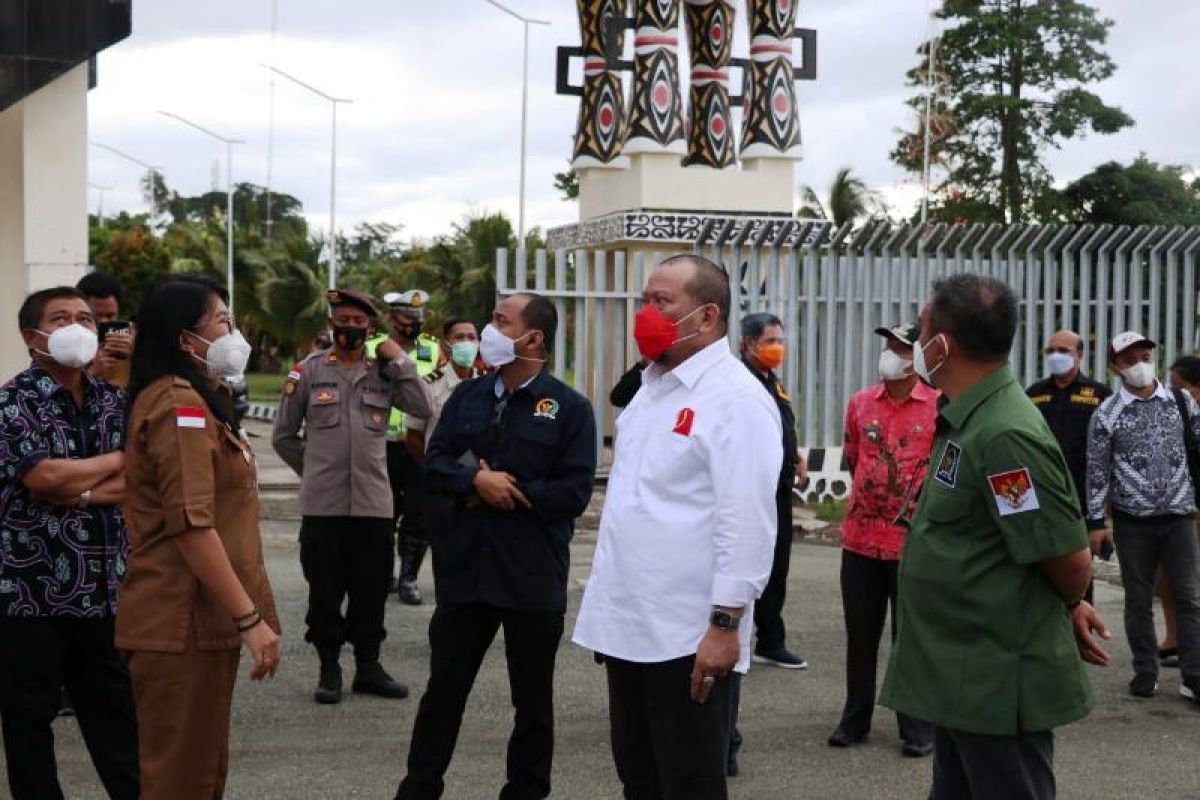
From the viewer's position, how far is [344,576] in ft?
25.7

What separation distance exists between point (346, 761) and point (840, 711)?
2532 millimetres

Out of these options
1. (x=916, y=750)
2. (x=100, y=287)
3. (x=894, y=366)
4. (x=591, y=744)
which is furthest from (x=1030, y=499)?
(x=100, y=287)

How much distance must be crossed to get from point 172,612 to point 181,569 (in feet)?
0.41

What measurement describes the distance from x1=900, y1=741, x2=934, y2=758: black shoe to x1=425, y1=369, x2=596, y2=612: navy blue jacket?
211 cm

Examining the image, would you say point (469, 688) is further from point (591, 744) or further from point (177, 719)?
point (591, 744)

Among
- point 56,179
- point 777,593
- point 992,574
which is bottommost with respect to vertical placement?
point 777,593

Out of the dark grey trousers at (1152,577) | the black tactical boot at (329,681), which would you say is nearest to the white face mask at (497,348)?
the black tactical boot at (329,681)

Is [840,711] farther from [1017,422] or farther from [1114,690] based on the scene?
[1017,422]

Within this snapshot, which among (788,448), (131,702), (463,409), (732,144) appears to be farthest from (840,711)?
(732,144)

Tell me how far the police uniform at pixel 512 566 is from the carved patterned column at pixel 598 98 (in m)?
13.3

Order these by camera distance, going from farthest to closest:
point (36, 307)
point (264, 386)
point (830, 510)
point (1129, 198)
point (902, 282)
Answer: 1. point (264, 386)
2. point (1129, 198)
3. point (902, 282)
4. point (830, 510)
5. point (36, 307)

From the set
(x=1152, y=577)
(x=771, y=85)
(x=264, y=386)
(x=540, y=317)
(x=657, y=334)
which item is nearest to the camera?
(x=657, y=334)

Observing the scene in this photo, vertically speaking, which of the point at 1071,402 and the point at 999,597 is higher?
the point at 1071,402

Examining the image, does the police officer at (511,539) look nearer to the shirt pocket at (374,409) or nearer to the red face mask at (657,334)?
the red face mask at (657,334)
